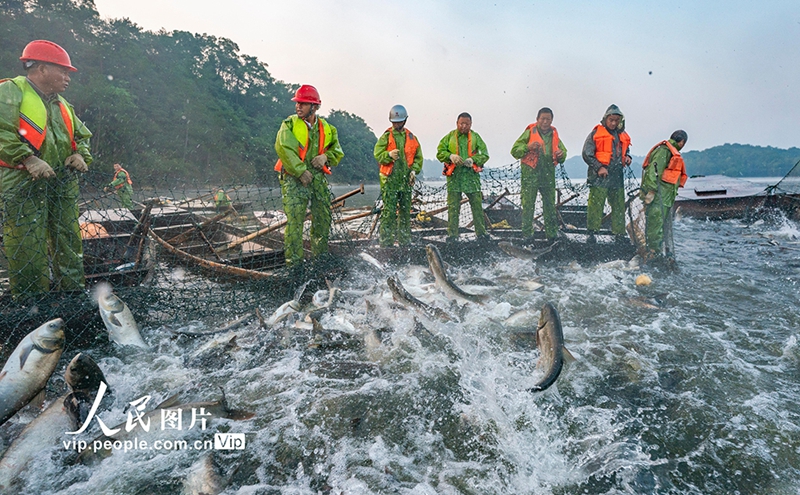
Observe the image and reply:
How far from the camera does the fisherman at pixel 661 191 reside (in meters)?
8.15

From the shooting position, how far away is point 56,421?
2816 mm

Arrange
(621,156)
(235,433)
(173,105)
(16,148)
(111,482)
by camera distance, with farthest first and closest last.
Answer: (173,105) < (621,156) < (16,148) < (235,433) < (111,482)

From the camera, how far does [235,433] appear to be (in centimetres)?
305

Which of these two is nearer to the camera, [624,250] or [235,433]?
[235,433]

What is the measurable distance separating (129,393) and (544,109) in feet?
29.0

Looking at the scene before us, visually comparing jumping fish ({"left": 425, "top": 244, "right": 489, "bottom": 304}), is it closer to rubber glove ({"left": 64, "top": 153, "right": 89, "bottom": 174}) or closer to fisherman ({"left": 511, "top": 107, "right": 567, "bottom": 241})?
fisherman ({"left": 511, "top": 107, "right": 567, "bottom": 241})

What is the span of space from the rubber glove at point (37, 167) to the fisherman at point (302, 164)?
260 cm

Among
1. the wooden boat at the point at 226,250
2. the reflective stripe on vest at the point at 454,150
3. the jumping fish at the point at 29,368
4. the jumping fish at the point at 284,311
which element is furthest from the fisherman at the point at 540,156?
the jumping fish at the point at 29,368

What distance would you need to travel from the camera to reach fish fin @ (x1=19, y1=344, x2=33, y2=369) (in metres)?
3.01

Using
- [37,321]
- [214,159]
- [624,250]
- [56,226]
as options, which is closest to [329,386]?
[37,321]

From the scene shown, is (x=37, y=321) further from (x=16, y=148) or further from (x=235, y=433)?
(x=235, y=433)

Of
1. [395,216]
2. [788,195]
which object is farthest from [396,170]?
[788,195]

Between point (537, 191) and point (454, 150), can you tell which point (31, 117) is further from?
point (537, 191)

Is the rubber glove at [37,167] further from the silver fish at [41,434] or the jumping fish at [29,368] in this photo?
the silver fish at [41,434]
